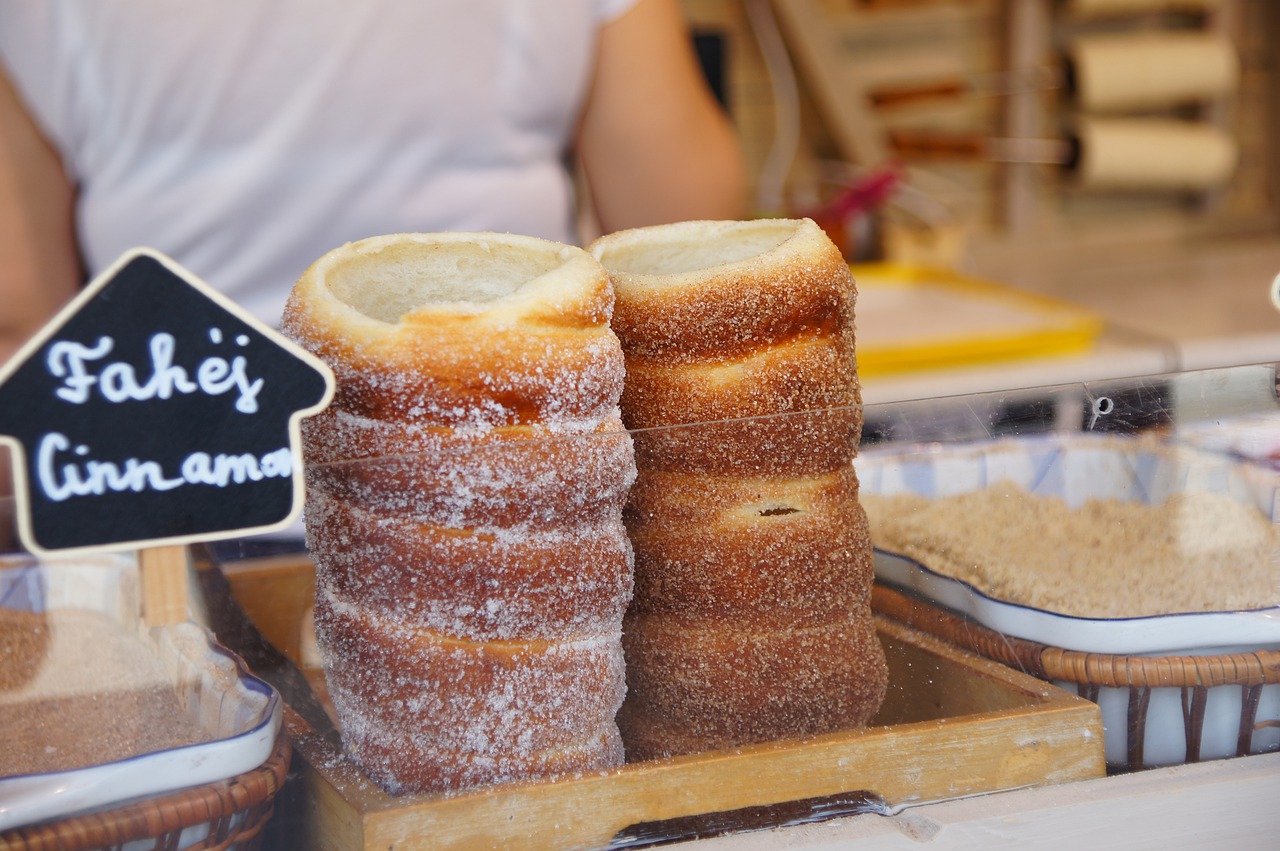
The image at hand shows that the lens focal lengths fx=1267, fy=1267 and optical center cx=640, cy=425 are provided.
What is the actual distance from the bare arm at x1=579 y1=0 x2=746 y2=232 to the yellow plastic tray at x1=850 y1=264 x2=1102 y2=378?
403mm

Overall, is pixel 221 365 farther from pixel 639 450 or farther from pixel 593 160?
pixel 593 160

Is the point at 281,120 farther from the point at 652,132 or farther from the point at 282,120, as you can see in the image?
the point at 652,132

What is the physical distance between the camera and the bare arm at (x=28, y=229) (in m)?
0.98

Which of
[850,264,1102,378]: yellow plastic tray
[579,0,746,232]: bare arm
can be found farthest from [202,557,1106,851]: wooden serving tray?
[850,264,1102,378]: yellow plastic tray

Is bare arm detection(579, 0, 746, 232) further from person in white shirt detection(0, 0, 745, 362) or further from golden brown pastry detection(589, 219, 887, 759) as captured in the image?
golden brown pastry detection(589, 219, 887, 759)

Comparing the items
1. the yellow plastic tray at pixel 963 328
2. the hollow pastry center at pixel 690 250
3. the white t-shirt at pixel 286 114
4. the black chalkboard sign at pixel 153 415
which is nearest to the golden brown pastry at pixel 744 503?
the hollow pastry center at pixel 690 250

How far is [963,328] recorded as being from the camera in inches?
66.3

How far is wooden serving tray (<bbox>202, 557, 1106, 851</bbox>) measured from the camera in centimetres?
50

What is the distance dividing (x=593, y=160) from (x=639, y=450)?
2.28 feet

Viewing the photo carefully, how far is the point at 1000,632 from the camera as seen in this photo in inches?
23.9

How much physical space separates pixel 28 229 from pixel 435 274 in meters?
0.61

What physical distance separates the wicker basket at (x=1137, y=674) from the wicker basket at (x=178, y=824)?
0.96 feet

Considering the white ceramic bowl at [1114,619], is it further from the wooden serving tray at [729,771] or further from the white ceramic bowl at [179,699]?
the white ceramic bowl at [179,699]

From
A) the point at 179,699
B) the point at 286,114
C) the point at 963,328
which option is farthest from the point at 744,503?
the point at 963,328
